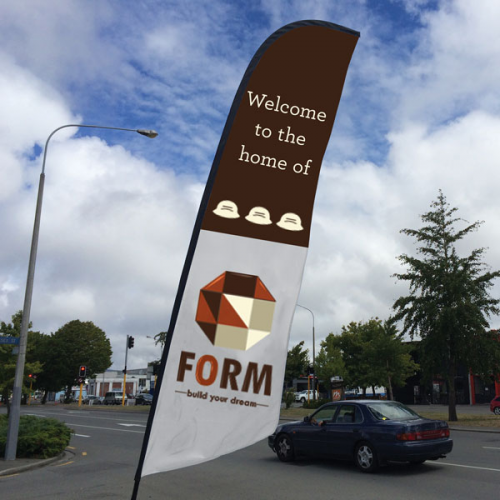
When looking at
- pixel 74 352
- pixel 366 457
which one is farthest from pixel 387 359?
A: pixel 74 352

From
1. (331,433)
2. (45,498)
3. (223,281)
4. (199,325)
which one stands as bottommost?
(45,498)

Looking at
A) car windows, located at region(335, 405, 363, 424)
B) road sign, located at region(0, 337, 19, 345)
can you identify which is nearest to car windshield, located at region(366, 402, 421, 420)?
car windows, located at region(335, 405, 363, 424)

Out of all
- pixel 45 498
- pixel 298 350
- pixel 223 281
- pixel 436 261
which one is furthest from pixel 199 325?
pixel 298 350

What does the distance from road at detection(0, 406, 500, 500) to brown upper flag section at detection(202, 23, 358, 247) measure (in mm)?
5784

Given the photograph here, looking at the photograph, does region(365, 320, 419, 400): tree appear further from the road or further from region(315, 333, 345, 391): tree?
the road

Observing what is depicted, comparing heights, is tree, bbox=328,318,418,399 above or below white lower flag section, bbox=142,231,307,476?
above

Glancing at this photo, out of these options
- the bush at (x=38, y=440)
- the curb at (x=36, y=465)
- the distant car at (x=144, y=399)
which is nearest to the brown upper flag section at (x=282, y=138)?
the curb at (x=36, y=465)

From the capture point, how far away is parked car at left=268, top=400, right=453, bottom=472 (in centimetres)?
973

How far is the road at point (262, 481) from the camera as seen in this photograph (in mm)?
8242

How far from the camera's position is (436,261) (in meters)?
27.6

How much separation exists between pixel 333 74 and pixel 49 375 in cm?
6958

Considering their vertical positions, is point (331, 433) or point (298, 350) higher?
point (298, 350)

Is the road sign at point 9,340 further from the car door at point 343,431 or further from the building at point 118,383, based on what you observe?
the building at point 118,383

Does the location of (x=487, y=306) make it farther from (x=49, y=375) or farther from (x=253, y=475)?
(x=49, y=375)
